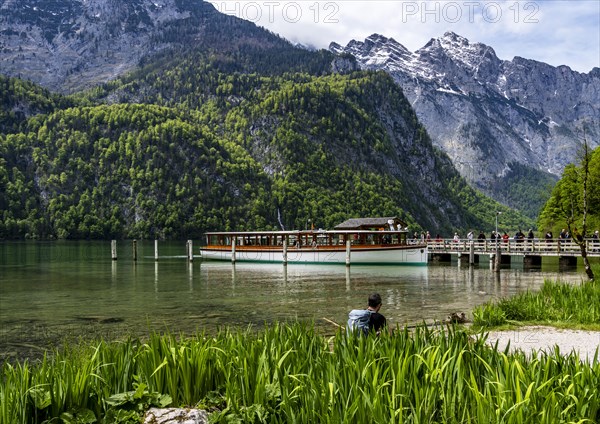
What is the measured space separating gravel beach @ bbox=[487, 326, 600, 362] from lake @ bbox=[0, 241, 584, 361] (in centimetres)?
454

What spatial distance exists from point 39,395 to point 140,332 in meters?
15.7

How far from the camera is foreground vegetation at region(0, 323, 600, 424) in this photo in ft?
19.7

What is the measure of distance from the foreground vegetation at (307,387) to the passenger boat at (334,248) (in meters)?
57.5

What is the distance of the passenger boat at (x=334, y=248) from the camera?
67.6 meters

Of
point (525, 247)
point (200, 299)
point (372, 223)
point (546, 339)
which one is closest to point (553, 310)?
point (546, 339)

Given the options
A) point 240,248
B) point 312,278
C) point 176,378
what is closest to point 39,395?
point 176,378

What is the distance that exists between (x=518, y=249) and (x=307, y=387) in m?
63.5

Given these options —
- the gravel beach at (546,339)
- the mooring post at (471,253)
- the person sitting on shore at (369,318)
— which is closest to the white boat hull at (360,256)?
the mooring post at (471,253)

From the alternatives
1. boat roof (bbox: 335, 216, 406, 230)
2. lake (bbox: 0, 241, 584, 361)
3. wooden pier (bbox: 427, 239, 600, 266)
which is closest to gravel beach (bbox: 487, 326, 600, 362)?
lake (bbox: 0, 241, 584, 361)

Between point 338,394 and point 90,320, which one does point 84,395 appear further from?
point 90,320

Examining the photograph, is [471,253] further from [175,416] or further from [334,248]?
[175,416]

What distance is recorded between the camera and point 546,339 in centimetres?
1491

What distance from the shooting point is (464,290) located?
3866cm

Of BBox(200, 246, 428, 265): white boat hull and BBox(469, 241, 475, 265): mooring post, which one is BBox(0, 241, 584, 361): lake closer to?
BBox(469, 241, 475, 265): mooring post
